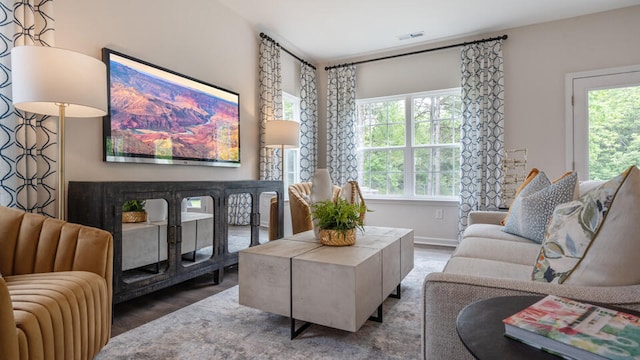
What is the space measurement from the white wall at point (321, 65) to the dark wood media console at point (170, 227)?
433 mm

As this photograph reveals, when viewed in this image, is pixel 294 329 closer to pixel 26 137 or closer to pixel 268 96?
A: pixel 26 137

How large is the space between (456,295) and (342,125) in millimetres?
3990

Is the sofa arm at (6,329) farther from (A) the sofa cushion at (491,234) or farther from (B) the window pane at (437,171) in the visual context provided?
(B) the window pane at (437,171)

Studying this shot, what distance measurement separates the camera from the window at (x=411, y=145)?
168 inches

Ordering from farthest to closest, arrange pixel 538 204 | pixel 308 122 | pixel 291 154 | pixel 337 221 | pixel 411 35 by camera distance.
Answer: pixel 308 122
pixel 291 154
pixel 411 35
pixel 337 221
pixel 538 204

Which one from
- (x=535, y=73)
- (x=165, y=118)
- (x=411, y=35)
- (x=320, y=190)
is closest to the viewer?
(x=320, y=190)

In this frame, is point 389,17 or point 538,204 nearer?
point 538,204

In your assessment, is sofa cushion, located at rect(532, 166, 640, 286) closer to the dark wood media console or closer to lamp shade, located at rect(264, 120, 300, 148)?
the dark wood media console

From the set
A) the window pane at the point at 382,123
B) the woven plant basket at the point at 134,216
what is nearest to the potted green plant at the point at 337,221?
the woven plant basket at the point at 134,216

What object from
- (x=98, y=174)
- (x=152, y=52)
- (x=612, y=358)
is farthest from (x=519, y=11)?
(x=98, y=174)

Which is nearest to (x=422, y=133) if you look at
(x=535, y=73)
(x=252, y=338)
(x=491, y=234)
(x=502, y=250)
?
(x=535, y=73)

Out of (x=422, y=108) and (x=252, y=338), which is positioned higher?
(x=422, y=108)

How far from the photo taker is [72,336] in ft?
4.17

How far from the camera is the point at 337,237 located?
2020mm
